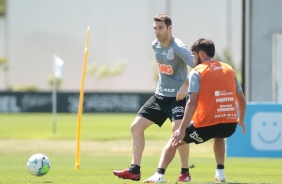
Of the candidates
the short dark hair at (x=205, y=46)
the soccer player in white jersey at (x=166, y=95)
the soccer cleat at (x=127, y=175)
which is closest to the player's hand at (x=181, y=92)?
the soccer player in white jersey at (x=166, y=95)

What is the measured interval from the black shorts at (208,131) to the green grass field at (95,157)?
1065 mm

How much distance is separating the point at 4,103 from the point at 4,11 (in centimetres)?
1406

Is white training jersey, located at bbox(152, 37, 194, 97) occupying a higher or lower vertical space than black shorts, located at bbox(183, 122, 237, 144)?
higher

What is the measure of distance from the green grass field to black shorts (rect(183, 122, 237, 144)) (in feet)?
3.49

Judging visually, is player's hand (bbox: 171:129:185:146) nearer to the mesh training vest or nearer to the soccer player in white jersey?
the mesh training vest

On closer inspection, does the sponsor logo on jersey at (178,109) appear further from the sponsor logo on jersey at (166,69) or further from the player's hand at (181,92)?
the sponsor logo on jersey at (166,69)

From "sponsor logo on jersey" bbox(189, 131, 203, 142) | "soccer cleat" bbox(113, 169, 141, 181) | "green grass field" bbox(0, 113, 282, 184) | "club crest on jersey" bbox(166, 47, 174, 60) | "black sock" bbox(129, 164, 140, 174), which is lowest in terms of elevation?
"green grass field" bbox(0, 113, 282, 184)

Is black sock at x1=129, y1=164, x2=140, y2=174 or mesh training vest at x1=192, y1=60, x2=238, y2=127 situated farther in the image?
black sock at x1=129, y1=164, x2=140, y2=174

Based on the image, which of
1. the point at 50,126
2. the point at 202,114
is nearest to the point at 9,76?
the point at 50,126

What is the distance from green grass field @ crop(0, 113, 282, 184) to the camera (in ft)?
42.2

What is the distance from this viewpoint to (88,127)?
114 feet

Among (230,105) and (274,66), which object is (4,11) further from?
(230,105)

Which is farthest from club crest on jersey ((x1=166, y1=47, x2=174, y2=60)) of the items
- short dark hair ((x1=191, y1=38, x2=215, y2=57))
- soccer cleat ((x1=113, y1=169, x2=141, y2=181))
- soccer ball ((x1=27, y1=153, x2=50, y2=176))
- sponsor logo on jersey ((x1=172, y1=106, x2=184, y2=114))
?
soccer ball ((x1=27, y1=153, x2=50, y2=176))

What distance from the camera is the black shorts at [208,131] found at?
10.8 meters
